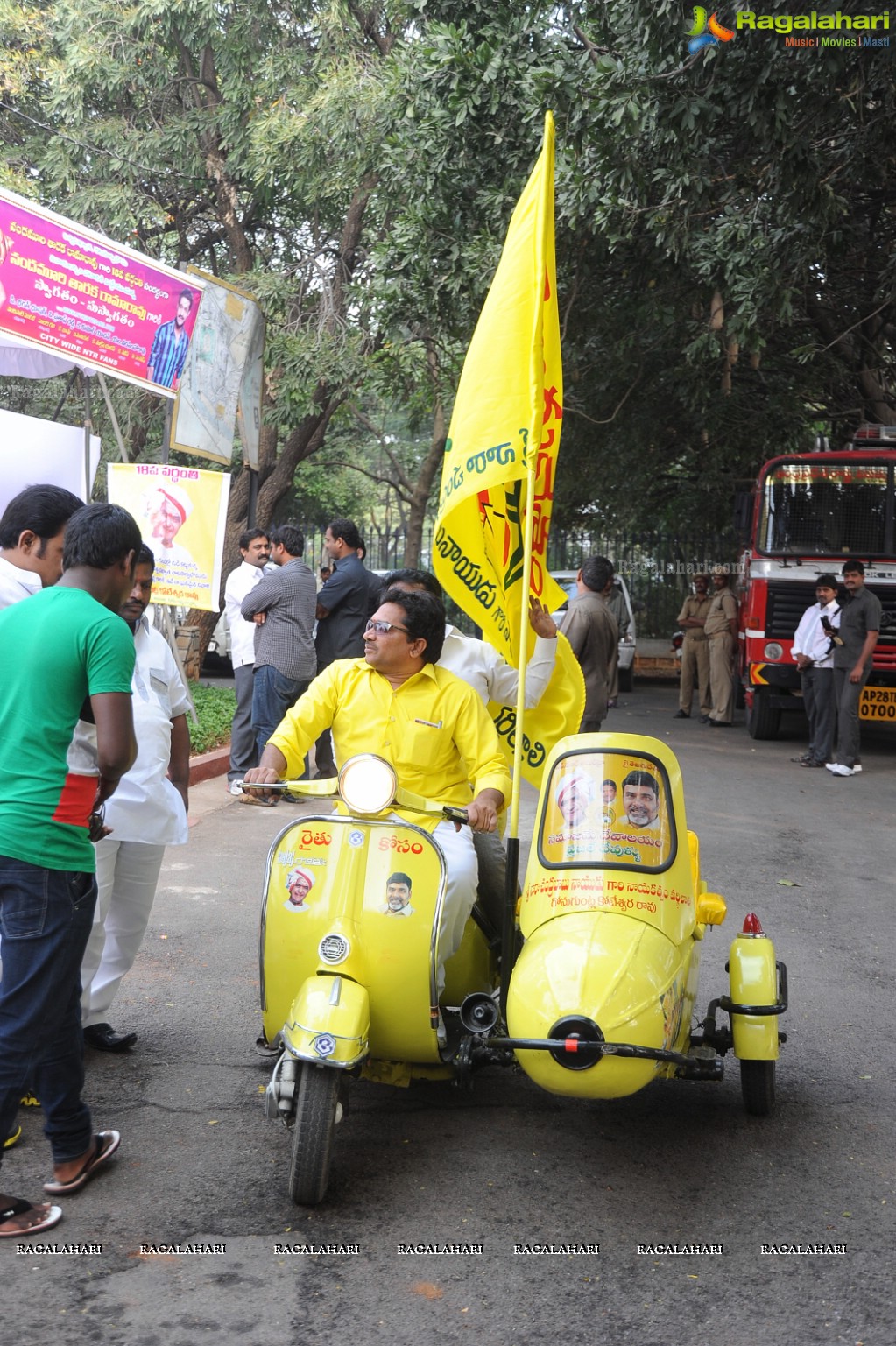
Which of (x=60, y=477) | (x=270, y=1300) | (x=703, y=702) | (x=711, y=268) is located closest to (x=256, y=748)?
(x=60, y=477)

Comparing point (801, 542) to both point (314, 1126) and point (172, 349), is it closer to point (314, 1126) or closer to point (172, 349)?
point (172, 349)

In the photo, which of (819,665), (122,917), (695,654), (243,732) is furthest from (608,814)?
(695,654)

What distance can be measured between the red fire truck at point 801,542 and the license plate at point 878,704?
0.79m

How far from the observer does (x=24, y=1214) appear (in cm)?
317

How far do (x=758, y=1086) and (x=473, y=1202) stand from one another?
1.06 metres

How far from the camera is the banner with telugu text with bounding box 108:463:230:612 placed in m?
10.1

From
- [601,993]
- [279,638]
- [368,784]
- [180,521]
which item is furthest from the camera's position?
[180,521]

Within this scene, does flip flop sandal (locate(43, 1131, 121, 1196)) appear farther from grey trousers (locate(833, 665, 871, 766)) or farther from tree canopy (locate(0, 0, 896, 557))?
grey trousers (locate(833, 665, 871, 766))

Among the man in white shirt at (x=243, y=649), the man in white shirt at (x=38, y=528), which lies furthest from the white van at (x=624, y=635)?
the man in white shirt at (x=38, y=528)

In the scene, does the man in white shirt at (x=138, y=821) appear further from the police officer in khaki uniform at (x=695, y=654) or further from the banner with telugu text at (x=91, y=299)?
the police officer in khaki uniform at (x=695, y=654)

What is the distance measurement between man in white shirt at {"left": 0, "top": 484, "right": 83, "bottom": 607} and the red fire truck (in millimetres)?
10651

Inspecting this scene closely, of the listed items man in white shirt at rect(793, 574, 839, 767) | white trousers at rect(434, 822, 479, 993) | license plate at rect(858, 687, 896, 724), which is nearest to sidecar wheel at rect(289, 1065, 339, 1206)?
white trousers at rect(434, 822, 479, 993)

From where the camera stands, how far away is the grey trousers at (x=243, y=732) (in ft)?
30.4

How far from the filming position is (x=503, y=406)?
3914mm
